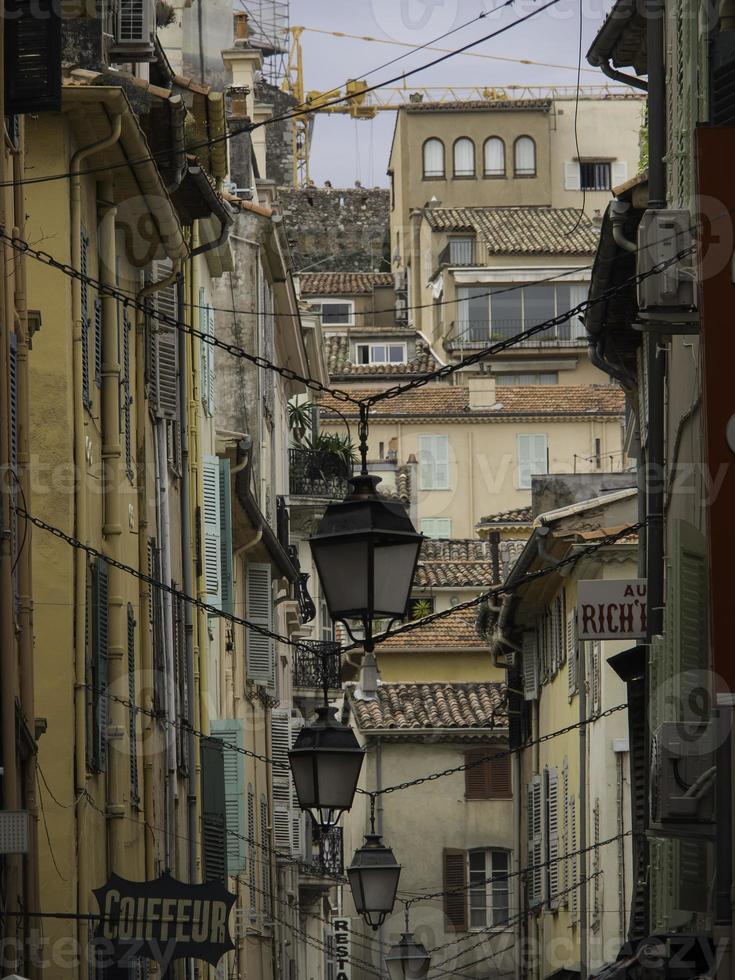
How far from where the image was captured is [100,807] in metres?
16.7

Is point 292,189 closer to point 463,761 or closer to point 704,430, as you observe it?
point 463,761

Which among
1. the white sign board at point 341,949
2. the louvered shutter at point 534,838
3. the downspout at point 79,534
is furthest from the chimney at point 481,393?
the downspout at point 79,534

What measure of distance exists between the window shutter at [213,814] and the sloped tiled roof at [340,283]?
63.1m

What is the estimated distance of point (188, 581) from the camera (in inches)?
881

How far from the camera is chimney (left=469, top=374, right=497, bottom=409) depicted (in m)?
73.1

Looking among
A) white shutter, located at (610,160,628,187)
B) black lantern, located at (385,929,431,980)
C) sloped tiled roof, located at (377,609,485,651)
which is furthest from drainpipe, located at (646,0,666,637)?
white shutter, located at (610,160,628,187)

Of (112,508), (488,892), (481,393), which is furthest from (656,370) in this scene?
(481,393)

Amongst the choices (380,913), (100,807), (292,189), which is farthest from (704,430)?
(292,189)

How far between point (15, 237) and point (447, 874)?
39.7 m

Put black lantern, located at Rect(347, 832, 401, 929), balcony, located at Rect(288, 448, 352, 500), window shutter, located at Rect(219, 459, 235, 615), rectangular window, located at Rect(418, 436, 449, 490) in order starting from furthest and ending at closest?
1. rectangular window, located at Rect(418, 436, 449, 490)
2. balcony, located at Rect(288, 448, 352, 500)
3. window shutter, located at Rect(219, 459, 235, 615)
4. black lantern, located at Rect(347, 832, 401, 929)

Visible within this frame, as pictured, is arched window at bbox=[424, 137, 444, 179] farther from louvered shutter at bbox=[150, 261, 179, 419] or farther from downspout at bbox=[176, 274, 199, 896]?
louvered shutter at bbox=[150, 261, 179, 419]

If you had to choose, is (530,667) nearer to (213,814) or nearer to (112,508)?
(213,814)

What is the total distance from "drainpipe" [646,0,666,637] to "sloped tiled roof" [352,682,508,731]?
104ft

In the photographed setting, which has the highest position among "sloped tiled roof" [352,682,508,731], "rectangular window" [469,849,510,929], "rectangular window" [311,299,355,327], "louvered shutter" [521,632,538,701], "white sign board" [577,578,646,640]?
"rectangular window" [311,299,355,327]
